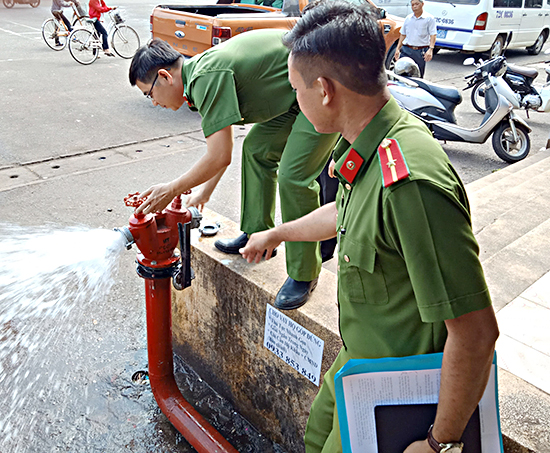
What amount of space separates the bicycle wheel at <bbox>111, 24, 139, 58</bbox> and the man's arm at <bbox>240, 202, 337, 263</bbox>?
1066 centimetres

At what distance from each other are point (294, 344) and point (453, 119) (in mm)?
5084

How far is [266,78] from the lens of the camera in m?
2.38

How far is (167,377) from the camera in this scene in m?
2.68

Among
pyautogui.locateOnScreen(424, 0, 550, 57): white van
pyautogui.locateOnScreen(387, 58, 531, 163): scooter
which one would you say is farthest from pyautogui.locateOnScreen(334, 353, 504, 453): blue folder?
pyautogui.locateOnScreen(424, 0, 550, 57): white van

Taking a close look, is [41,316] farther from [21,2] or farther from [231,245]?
[21,2]

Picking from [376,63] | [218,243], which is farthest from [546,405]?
[218,243]

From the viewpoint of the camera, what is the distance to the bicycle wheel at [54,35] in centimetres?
1176

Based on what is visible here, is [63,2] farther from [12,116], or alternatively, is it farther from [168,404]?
[168,404]

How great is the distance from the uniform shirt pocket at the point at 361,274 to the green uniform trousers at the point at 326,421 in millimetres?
253

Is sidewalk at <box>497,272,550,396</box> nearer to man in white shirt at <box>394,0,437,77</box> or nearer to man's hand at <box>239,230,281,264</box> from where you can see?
man's hand at <box>239,230,281,264</box>

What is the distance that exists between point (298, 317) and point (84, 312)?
1.89 metres

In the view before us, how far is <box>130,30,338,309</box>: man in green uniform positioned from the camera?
2234 millimetres

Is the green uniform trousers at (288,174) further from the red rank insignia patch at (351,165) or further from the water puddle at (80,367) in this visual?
the red rank insignia patch at (351,165)

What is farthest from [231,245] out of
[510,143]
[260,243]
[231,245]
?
[510,143]
